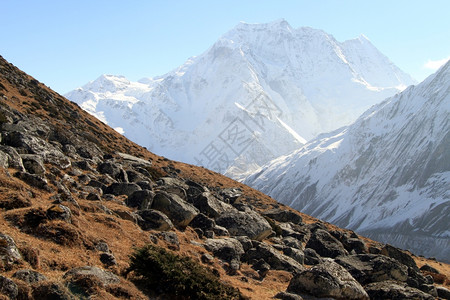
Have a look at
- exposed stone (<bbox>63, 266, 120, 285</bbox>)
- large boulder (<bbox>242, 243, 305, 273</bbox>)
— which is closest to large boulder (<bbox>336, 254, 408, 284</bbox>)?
large boulder (<bbox>242, 243, 305, 273</bbox>)

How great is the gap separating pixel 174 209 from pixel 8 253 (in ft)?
46.7

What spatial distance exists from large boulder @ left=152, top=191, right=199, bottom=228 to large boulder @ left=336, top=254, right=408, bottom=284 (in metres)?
10.9

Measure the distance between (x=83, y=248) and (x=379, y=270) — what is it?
18537mm

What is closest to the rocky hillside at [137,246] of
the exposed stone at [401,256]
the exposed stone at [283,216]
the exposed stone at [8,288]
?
the exposed stone at [8,288]

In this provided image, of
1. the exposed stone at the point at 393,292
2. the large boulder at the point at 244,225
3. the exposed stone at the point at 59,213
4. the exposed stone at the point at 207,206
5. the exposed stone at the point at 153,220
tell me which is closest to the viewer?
the exposed stone at the point at 59,213

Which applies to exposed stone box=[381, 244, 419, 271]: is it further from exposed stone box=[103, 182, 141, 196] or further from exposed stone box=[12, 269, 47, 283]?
exposed stone box=[12, 269, 47, 283]

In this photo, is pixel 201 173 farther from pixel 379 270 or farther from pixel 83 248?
pixel 83 248

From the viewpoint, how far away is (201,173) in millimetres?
74062

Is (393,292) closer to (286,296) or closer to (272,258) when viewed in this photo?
(286,296)

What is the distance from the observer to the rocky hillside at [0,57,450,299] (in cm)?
1562

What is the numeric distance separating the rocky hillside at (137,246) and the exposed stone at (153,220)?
68 millimetres

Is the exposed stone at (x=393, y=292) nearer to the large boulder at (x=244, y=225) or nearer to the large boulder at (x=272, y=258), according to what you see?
the large boulder at (x=272, y=258)

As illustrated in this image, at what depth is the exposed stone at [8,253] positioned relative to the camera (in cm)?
1425

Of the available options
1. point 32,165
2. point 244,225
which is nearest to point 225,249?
point 244,225
